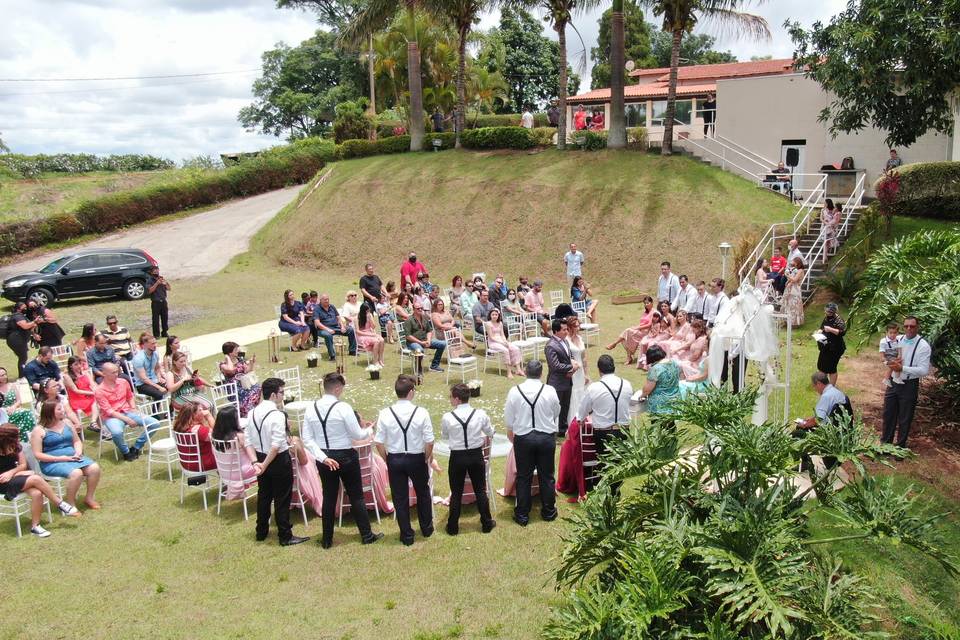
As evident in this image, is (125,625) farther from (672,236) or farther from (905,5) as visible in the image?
(672,236)

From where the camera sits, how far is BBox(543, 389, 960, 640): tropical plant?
15.6ft

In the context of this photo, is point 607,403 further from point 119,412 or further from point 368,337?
point 368,337

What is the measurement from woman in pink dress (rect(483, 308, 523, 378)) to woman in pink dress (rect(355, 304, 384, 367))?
6.93 ft

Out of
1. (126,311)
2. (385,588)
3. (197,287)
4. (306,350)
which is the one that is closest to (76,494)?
(385,588)

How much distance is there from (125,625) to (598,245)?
2123 cm

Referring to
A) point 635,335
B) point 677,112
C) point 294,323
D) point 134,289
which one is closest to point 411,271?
point 294,323

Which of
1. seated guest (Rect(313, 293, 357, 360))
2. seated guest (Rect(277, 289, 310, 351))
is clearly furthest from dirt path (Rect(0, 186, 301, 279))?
seated guest (Rect(313, 293, 357, 360))

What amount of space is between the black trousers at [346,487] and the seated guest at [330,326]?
8.02 metres

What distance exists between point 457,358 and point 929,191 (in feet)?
49.1

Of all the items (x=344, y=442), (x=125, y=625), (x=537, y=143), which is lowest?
(x=125, y=625)

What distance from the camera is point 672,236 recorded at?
2456 cm

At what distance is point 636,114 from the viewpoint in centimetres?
3622

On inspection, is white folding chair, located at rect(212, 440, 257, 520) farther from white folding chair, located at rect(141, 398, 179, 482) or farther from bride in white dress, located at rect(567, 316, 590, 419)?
bride in white dress, located at rect(567, 316, 590, 419)

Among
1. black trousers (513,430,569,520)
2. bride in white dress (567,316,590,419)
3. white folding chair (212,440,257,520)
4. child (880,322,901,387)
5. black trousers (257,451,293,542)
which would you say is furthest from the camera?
bride in white dress (567,316,590,419)
